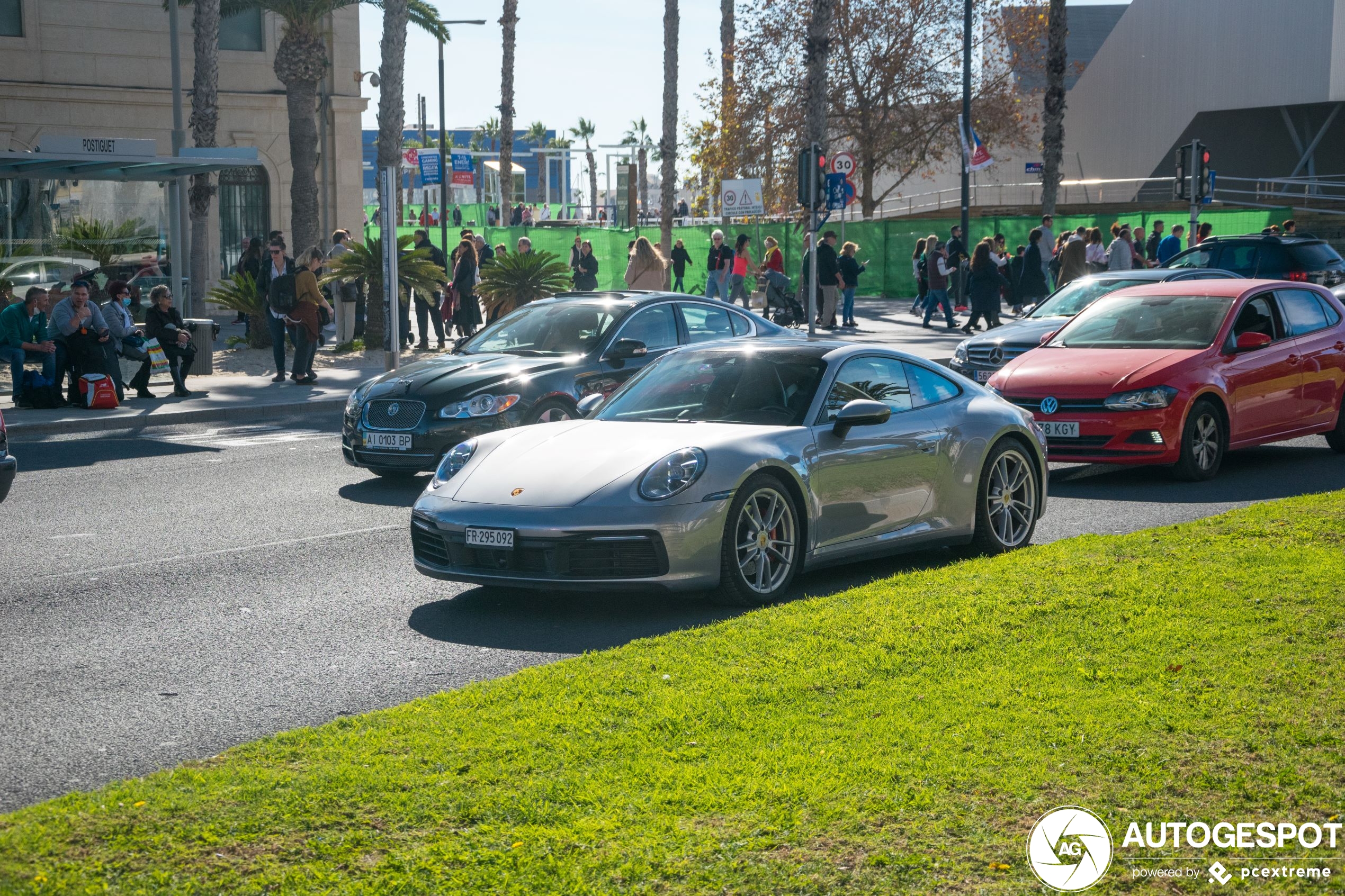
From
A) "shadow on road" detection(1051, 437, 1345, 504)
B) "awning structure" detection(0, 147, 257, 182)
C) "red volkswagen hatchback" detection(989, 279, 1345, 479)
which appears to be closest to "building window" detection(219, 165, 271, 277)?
"awning structure" detection(0, 147, 257, 182)

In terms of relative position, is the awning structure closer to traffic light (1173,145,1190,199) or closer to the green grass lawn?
traffic light (1173,145,1190,199)

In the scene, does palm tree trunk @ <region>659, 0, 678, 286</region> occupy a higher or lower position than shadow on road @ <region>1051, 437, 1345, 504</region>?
higher

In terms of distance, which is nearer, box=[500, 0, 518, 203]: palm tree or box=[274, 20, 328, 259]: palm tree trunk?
box=[274, 20, 328, 259]: palm tree trunk

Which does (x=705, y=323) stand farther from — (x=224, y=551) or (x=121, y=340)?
(x=121, y=340)

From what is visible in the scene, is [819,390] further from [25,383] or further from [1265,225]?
[1265,225]

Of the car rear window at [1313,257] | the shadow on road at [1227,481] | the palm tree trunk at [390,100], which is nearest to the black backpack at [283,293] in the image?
the palm tree trunk at [390,100]

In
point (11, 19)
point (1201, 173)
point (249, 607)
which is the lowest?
point (249, 607)

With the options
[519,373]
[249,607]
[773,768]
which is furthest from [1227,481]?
[773,768]

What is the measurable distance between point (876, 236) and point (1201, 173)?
55.9 ft

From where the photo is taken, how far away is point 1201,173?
2742cm

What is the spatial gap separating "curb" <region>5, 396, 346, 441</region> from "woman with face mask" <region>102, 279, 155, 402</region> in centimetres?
116

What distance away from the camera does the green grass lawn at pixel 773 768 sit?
13.0ft

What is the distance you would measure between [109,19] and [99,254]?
1547 cm

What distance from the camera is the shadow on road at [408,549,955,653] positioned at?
7199mm
